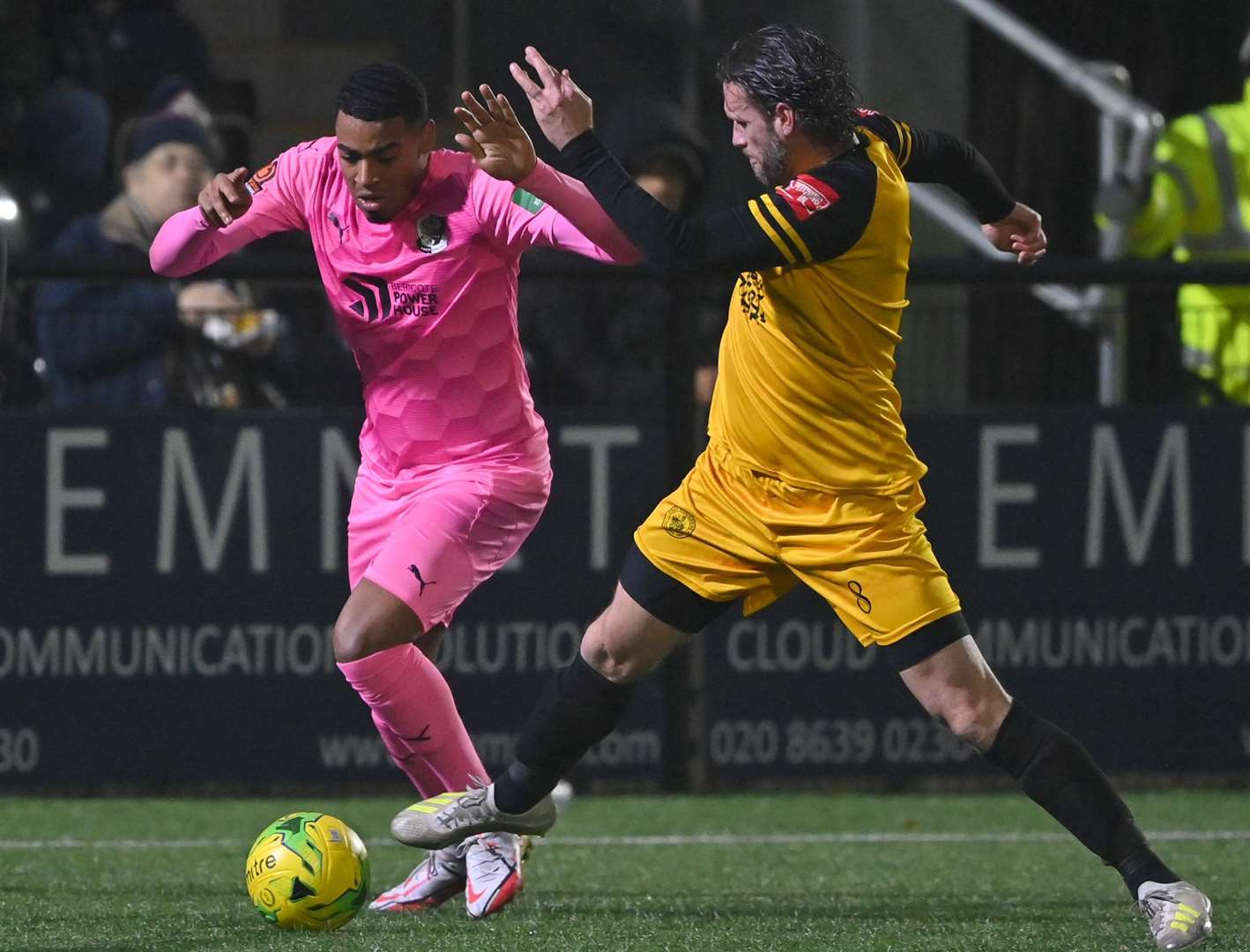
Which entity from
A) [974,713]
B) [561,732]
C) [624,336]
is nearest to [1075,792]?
[974,713]

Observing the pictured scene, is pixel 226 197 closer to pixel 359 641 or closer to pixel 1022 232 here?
pixel 359 641

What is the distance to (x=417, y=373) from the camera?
5785 millimetres

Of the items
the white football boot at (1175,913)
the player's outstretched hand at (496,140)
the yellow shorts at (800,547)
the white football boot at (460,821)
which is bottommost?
the white football boot at (1175,913)

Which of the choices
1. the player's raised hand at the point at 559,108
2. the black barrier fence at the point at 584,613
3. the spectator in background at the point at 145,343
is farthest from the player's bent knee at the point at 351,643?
the spectator in background at the point at 145,343

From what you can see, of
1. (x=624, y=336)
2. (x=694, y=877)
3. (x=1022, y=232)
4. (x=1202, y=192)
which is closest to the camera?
(x=1022, y=232)

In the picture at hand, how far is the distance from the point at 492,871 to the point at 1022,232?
2.10 m

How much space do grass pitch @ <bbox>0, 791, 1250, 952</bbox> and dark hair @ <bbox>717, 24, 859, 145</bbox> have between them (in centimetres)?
185

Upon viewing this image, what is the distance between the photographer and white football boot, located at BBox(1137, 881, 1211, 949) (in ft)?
16.2

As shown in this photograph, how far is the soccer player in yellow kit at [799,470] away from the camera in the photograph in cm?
500

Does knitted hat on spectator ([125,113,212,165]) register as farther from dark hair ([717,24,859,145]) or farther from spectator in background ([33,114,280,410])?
dark hair ([717,24,859,145])

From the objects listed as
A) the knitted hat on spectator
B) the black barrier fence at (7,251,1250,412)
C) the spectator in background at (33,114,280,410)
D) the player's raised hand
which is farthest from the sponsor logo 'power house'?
the knitted hat on spectator

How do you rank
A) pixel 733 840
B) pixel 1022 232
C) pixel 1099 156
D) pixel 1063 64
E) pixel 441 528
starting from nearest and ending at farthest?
pixel 441 528, pixel 1022 232, pixel 733 840, pixel 1063 64, pixel 1099 156

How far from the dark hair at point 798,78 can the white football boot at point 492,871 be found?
1.94m

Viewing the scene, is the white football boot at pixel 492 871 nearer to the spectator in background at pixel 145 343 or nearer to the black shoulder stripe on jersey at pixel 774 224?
the black shoulder stripe on jersey at pixel 774 224
